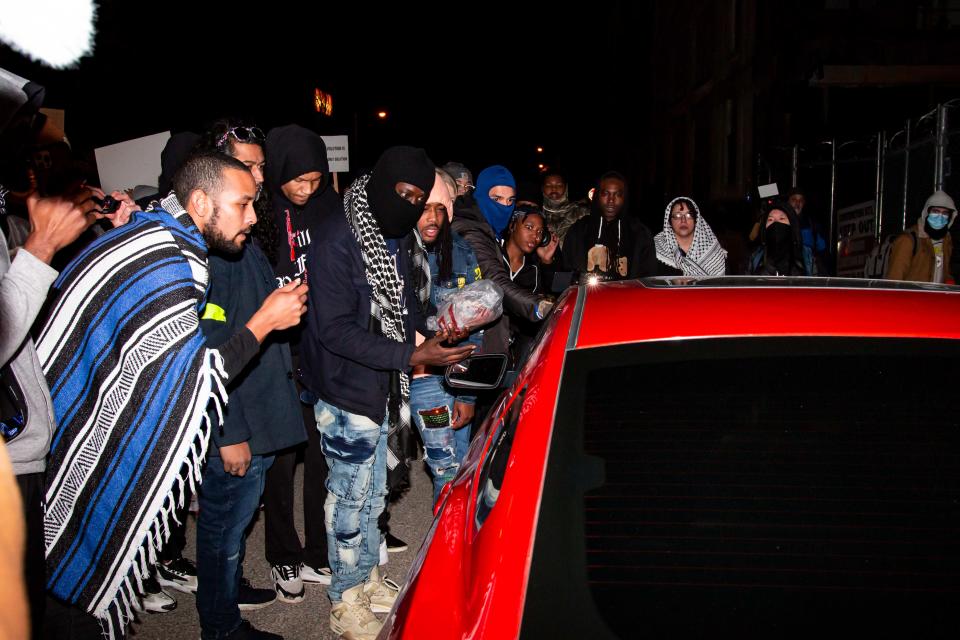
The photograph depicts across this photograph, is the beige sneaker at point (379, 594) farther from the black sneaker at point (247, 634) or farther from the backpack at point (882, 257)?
the backpack at point (882, 257)

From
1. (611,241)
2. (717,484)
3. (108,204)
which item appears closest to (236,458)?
(108,204)

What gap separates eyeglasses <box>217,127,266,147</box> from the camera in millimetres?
3742

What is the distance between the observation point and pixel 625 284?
8.19ft

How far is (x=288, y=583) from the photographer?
396 cm

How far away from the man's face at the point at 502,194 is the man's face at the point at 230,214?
3.26 m

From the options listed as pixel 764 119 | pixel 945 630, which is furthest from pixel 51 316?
pixel 764 119

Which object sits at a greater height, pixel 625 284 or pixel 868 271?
pixel 625 284

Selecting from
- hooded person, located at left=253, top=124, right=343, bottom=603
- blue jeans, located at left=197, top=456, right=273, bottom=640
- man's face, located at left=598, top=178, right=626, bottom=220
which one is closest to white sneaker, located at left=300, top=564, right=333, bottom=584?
hooded person, located at left=253, top=124, right=343, bottom=603

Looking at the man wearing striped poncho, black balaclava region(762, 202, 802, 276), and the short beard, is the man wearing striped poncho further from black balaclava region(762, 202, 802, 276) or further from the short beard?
black balaclava region(762, 202, 802, 276)

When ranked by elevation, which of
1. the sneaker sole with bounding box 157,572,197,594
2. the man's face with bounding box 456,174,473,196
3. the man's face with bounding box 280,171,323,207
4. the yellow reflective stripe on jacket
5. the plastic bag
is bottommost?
the sneaker sole with bounding box 157,572,197,594

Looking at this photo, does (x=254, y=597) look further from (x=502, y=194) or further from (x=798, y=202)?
(x=798, y=202)

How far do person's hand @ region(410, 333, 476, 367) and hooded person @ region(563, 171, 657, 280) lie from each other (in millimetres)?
3045

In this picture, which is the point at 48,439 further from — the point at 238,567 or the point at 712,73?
the point at 712,73

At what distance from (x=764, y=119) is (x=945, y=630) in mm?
20082
